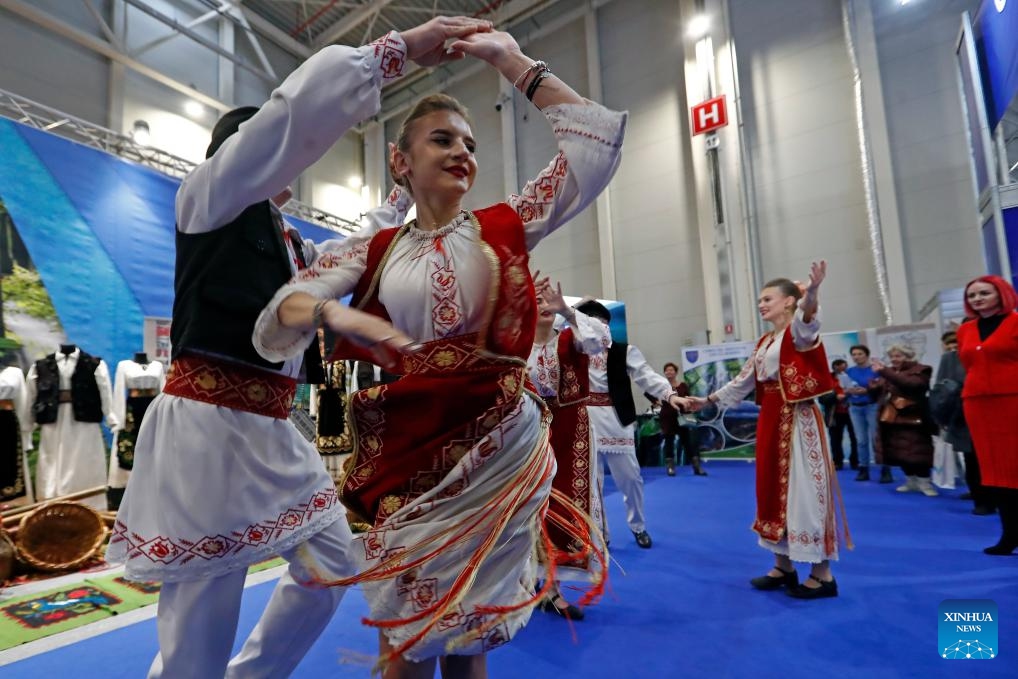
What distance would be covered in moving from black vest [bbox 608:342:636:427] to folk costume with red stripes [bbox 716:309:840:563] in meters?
1.21

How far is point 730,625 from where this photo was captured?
103 inches

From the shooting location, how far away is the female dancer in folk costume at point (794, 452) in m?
2.90

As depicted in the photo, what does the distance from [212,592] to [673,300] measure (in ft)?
32.5

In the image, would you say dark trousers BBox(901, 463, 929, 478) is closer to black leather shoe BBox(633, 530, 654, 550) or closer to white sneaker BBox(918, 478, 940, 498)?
white sneaker BBox(918, 478, 940, 498)

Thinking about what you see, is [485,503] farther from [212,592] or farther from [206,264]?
[206,264]

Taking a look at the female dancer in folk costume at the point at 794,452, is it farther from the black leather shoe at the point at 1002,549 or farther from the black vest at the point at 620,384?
the black leather shoe at the point at 1002,549

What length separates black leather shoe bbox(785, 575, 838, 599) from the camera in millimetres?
2902

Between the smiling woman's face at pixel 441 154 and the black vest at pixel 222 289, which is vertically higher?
the smiling woman's face at pixel 441 154

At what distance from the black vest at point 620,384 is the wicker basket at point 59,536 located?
12.5ft

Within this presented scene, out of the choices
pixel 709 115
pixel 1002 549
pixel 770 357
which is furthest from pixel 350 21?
pixel 1002 549

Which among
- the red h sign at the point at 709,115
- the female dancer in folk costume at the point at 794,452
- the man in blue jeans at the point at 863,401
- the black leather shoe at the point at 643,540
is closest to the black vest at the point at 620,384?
the black leather shoe at the point at 643,540

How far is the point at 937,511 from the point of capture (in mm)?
4852

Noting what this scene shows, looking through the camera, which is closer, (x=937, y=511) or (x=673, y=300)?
(x=937, y=511)

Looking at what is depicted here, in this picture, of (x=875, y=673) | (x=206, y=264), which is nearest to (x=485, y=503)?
(x=206, y=264)
